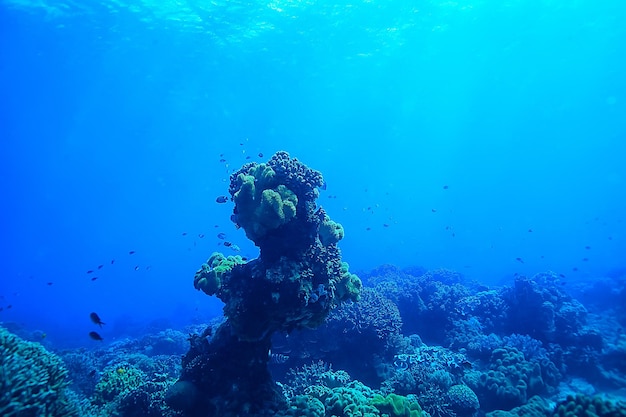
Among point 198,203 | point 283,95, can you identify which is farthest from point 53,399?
point 198,203

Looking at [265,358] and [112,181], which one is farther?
[112,181]

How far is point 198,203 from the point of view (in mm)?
148500

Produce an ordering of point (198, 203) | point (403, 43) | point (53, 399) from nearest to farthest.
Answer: point (53, 399), point (403, 43), point (198, 203)

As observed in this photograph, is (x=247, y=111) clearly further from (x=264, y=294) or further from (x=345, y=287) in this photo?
(x=264, y=294)

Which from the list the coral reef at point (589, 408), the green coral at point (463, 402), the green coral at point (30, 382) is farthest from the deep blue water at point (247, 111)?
the coral reef at point (589, 408)

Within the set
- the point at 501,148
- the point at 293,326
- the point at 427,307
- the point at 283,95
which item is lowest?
the point at 293,326

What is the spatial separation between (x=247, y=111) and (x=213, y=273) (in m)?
64.2

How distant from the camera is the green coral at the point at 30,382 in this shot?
557 centimetres

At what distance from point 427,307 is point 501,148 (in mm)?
143377

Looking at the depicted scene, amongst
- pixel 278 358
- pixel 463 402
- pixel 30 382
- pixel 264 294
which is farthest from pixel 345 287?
pixel 30 382

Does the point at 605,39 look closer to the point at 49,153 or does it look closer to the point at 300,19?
the point at 300,19

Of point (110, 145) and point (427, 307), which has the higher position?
point (110, 145)

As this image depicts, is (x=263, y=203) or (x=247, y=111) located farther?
(x=247, y=111)

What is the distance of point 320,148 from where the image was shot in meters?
106
